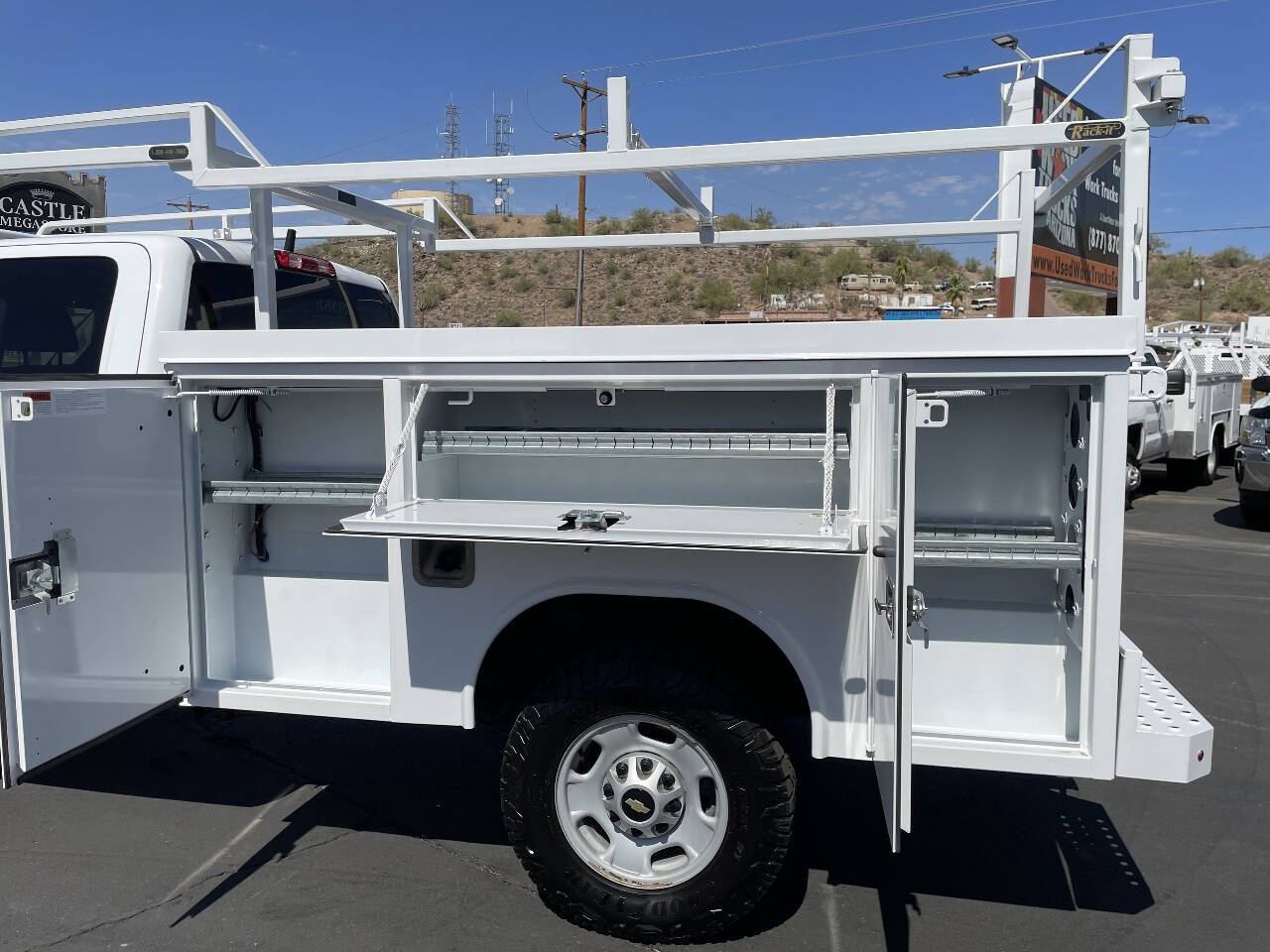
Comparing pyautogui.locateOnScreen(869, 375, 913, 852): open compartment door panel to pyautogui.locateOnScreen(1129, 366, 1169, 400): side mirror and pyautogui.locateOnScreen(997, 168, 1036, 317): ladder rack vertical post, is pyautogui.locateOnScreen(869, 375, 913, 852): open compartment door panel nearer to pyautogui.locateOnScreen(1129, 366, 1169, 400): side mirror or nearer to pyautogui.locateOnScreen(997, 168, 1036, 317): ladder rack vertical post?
pyautogui.locateOnScreen(1129, 366, 1169, 400): side mirror

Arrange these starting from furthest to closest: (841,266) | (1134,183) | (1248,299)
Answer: (1248,299)
(841,266)
(1134,183)

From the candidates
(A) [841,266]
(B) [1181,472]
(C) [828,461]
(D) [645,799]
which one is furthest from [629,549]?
(A) [841,266]

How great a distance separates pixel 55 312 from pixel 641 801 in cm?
306

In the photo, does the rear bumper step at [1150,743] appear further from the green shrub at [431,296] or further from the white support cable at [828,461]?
the green shrub at [431,296]

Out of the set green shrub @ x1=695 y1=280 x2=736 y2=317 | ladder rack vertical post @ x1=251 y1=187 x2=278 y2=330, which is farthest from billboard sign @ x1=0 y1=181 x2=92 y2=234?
green shrub @ x1=695 y1=280 x2=736 y2=317

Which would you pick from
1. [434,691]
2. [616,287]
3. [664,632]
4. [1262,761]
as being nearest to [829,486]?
[664,632]

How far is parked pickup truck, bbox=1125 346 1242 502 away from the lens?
1313 cm

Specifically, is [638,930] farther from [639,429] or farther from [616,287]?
[616,287]

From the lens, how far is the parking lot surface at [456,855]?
3.43 m

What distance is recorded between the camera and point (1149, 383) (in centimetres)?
329

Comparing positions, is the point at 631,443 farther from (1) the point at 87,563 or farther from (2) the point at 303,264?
(2) the point at 303,264

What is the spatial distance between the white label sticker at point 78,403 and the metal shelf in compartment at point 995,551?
256 cm

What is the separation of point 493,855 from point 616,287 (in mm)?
37853

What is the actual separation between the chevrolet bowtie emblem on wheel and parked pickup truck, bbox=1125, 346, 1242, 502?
10.8 m
